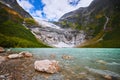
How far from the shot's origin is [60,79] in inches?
667

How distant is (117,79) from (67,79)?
20.7ft

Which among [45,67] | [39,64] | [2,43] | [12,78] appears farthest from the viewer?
[2,43]

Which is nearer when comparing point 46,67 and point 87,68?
point 46,67

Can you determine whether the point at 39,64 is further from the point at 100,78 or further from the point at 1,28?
the point at 1,28

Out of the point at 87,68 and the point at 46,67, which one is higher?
the point at 46,67

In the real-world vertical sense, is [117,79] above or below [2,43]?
below

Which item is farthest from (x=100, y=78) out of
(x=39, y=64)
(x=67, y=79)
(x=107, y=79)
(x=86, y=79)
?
(x=39, y=64)

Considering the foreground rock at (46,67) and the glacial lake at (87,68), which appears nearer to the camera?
the glacial lake at (87,68)

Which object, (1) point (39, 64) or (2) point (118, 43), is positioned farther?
(2) point (118, 43)

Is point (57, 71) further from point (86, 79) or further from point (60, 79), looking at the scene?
point (86, 79)

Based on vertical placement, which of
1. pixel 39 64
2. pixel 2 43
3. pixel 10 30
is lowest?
pixel 39 64

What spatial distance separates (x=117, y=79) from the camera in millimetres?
17062

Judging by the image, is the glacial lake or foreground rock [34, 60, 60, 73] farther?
foreground rock [34, 60, 60, 73]

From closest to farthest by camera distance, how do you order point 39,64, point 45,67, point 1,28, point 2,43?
point 45,67, point 39,64, point 2,43, point 1,28
